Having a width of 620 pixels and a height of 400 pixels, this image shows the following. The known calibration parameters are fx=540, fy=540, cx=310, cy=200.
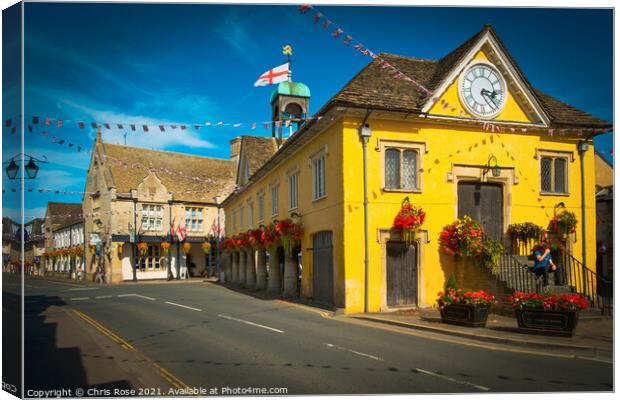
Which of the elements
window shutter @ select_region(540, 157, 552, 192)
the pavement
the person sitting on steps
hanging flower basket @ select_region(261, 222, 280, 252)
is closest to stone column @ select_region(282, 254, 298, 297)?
hanging flower basket @ select_region(261, 222, 280, 252)

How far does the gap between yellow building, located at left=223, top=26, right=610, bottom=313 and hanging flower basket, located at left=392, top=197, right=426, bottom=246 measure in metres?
0.43

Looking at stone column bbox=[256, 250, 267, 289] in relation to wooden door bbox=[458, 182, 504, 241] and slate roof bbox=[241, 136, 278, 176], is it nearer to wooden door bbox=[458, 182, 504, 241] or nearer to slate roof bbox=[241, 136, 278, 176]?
slate roof bbox=[241, 136, 278, 176]

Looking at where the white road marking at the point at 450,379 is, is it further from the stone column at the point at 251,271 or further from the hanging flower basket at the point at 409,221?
the stone column at the point at 251,271

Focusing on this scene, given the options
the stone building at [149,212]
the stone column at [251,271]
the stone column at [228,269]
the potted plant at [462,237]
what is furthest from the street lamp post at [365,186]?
the stone building at [149,212]

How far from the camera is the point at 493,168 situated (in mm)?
17703

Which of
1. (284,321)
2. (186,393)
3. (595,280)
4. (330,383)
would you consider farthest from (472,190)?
(186,393)

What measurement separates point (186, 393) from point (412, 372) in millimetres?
3379

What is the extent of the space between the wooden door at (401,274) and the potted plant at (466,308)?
3.76 meters

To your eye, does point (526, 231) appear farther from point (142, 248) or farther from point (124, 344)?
point (142, 248)

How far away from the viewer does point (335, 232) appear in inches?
696

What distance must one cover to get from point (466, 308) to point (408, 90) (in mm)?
8100

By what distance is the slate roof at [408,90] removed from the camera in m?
16.8

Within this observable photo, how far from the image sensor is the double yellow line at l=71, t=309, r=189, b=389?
7.85 metres

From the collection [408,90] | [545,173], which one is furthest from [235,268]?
[545,173]
